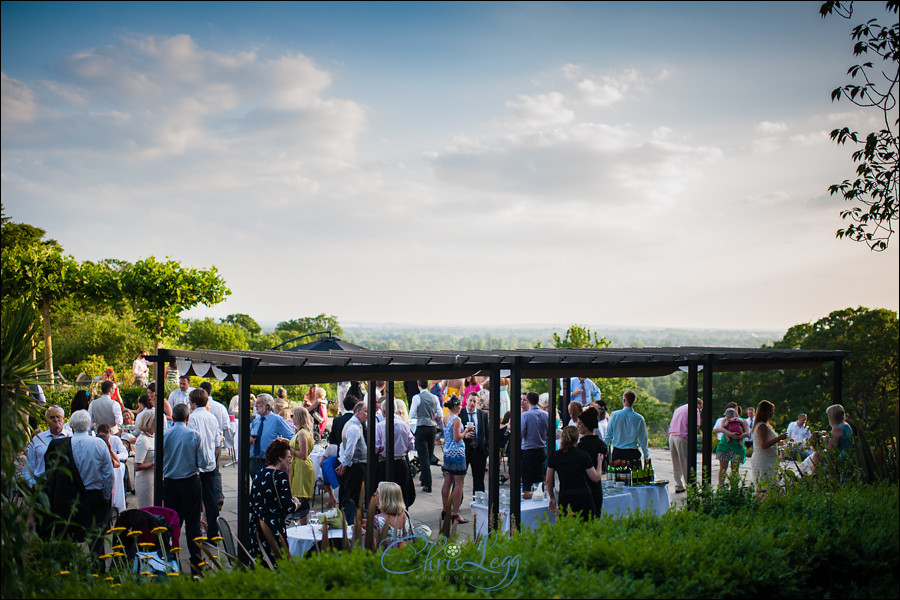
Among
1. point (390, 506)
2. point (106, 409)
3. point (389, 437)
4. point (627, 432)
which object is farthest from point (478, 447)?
point (106, 409)

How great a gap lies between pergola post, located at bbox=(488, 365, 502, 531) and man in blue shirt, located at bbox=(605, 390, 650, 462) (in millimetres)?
2515

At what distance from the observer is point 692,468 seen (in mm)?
6160

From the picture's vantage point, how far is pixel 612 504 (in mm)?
6848

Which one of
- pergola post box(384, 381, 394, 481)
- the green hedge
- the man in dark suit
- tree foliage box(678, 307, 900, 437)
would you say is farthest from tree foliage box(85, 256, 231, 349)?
tree foliage box(678, 307, 900, 437)

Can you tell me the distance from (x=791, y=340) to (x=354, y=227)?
60.7m

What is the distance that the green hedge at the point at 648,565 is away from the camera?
2910mm

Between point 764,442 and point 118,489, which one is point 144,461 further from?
point 764,442

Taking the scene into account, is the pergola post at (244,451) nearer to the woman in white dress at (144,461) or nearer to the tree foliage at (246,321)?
the woman in white dress at (144,461)

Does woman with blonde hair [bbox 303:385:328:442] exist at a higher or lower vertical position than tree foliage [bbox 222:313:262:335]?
lower

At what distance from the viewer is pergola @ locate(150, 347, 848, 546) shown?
5398mm

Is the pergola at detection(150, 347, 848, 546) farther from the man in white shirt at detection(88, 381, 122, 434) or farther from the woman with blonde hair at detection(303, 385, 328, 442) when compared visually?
the woman with blonde hair at detection(303, 385, 328, 442)

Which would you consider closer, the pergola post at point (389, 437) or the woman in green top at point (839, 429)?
the woman in green top at point (839, 429)

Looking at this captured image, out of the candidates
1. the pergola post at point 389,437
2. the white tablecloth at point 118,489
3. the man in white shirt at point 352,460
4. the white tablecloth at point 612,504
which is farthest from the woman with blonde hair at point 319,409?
the white tablecloth at point 612,504

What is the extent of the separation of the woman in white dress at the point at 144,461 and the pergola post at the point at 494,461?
3747 millimetres
